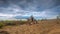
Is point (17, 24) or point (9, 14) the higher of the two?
point (9, 14)

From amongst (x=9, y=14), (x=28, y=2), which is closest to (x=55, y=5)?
(x=28, y=2)

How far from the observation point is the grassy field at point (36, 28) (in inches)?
120

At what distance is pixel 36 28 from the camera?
10.2 feet

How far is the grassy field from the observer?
3051 millimetres

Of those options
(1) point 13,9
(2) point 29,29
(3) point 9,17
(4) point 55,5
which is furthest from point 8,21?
(4) point 55,5

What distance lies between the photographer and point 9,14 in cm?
318

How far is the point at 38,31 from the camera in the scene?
3078 mm

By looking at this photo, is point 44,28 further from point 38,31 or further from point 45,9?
point 45,9

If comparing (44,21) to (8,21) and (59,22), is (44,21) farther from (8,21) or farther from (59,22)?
(8,21)

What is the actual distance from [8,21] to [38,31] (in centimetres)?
87

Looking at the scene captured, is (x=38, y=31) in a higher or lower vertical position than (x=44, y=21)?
lower

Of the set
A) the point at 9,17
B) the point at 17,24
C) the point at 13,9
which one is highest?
the point at 13,9

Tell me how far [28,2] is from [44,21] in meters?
0.71

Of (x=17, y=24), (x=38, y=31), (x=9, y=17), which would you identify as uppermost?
(x=9, y=17)
